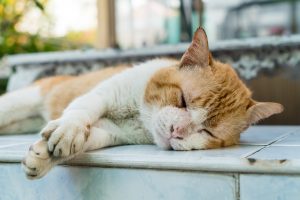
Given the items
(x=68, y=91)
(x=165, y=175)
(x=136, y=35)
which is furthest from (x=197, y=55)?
(x=136, y=35)

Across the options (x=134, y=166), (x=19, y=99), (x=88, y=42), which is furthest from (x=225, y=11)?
(x=134, y=166)

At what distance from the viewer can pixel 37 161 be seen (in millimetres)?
1210

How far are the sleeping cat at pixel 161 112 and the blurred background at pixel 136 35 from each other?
74cm

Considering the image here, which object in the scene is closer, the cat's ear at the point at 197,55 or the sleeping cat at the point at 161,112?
the sleeping cat at the point at 161,112

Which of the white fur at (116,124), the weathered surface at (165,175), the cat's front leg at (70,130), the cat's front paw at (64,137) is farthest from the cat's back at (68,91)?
the cat's front paw at (64,137)

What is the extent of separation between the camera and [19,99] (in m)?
2.15

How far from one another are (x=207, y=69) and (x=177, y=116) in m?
0.24

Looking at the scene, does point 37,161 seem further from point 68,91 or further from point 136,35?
point 136,35

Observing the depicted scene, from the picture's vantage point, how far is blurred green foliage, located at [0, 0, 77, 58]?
3311mm

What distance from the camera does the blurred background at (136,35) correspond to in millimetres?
2442

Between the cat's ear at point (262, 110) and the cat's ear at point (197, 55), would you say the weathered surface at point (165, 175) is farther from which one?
the cat's ear at point (197, 55)

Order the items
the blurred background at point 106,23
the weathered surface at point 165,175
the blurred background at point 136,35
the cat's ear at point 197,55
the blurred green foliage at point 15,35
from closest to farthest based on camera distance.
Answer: the weathered surface at point 165,175, the cat's ear at point 197,55, the blurred background at point 136,35, the blurred background at point 106,23, the blurred green foliage at point 15,35

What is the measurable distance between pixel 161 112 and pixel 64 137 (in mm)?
365

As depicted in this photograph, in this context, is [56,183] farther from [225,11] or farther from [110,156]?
[225,11]
